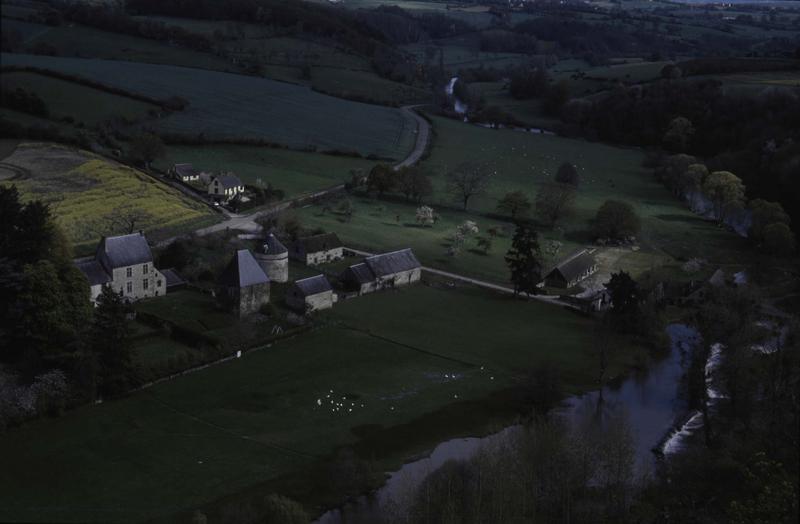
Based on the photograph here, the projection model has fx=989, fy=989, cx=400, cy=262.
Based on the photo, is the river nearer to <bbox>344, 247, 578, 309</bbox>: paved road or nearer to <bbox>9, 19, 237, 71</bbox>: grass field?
<bbox>344, 247, 578, 309</bbox>: paved road

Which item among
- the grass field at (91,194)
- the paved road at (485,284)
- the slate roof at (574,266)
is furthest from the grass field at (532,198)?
the grass field at (91,194)

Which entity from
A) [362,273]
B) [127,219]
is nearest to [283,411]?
[362,273]

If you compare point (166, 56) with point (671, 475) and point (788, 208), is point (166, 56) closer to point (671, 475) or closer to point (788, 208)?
point (788, 208)

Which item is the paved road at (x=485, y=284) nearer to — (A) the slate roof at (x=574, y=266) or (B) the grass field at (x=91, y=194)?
(A) the slate roof at (x=574, y=266)

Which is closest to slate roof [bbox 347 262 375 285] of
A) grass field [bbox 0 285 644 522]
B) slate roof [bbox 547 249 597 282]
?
grass field [bbox 0 285 644 522]

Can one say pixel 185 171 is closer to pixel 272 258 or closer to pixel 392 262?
pixel 272 258

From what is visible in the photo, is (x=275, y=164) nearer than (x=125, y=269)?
No

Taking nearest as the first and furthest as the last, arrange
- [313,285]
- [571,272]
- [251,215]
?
[313,285]
[571,272]
[251,215]
